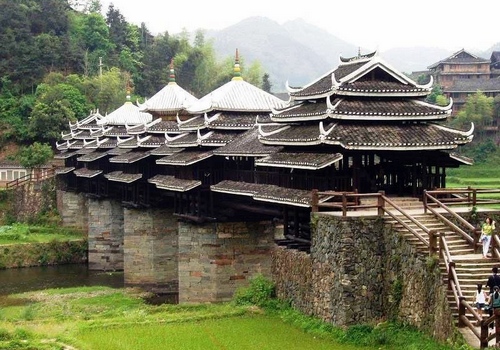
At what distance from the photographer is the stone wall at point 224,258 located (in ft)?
127

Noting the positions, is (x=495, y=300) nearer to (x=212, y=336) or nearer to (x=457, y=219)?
(x=457, y=219)

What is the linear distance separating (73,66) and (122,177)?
5768 centimetres

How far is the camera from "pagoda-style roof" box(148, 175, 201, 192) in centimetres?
3869

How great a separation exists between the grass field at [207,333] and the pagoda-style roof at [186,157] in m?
8.14

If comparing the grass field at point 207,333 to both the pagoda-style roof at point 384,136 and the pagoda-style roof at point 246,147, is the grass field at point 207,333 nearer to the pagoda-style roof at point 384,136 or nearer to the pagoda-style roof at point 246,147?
the pagoda-style roof at point 384,136

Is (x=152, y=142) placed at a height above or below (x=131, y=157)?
above

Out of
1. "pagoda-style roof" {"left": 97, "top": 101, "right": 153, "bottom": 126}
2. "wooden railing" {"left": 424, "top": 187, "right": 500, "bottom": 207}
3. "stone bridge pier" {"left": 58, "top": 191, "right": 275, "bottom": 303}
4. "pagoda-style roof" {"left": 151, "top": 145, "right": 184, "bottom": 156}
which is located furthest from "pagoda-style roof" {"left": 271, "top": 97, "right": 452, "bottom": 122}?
"pagoda-style roof" {"left": 97, "top": 101, "right": 153, "bottom": 126}

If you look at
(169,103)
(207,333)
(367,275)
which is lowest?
(207,333)

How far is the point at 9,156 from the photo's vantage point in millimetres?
84562

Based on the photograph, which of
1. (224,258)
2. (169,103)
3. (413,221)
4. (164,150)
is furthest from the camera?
(169,103)

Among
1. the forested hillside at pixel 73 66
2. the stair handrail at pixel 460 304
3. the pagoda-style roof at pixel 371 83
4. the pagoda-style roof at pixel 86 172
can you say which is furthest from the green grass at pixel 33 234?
the stair handrail at pixel 460 304

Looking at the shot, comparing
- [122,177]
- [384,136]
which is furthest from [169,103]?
[384,136]

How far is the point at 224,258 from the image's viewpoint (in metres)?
38.8

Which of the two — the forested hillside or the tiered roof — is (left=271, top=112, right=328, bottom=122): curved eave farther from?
the forested hillside
